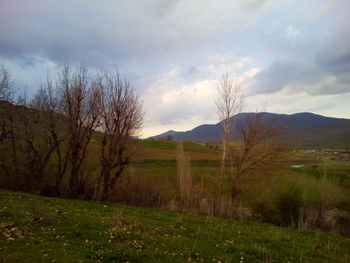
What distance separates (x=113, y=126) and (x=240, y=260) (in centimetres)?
1439

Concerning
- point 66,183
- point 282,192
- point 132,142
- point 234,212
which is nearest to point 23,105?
point 66,183

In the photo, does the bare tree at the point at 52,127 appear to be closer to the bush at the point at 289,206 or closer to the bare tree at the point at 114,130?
the bare tree at the point at 114,130

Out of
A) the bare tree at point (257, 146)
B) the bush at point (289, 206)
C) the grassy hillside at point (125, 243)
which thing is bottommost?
the bush at point (289, 206)

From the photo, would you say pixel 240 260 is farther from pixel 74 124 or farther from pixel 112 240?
pixel 74 124

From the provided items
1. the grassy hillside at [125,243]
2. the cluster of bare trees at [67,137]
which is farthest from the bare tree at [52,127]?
the grassy hillside at [125,243]

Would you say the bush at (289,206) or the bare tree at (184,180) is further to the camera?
the bare tree at (184,180)

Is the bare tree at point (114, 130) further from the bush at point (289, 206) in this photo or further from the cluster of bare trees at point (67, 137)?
the bush at point (289, 206)

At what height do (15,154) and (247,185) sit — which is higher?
(15,154)

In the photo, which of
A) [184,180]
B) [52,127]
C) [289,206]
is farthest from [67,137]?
[289,206]

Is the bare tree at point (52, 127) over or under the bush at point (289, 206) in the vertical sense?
over

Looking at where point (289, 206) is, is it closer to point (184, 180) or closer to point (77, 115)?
point (184, 180)

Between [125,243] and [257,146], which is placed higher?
[257,146]

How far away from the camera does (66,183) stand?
21203mm

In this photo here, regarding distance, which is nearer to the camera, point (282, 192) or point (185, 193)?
point (282, 192)
